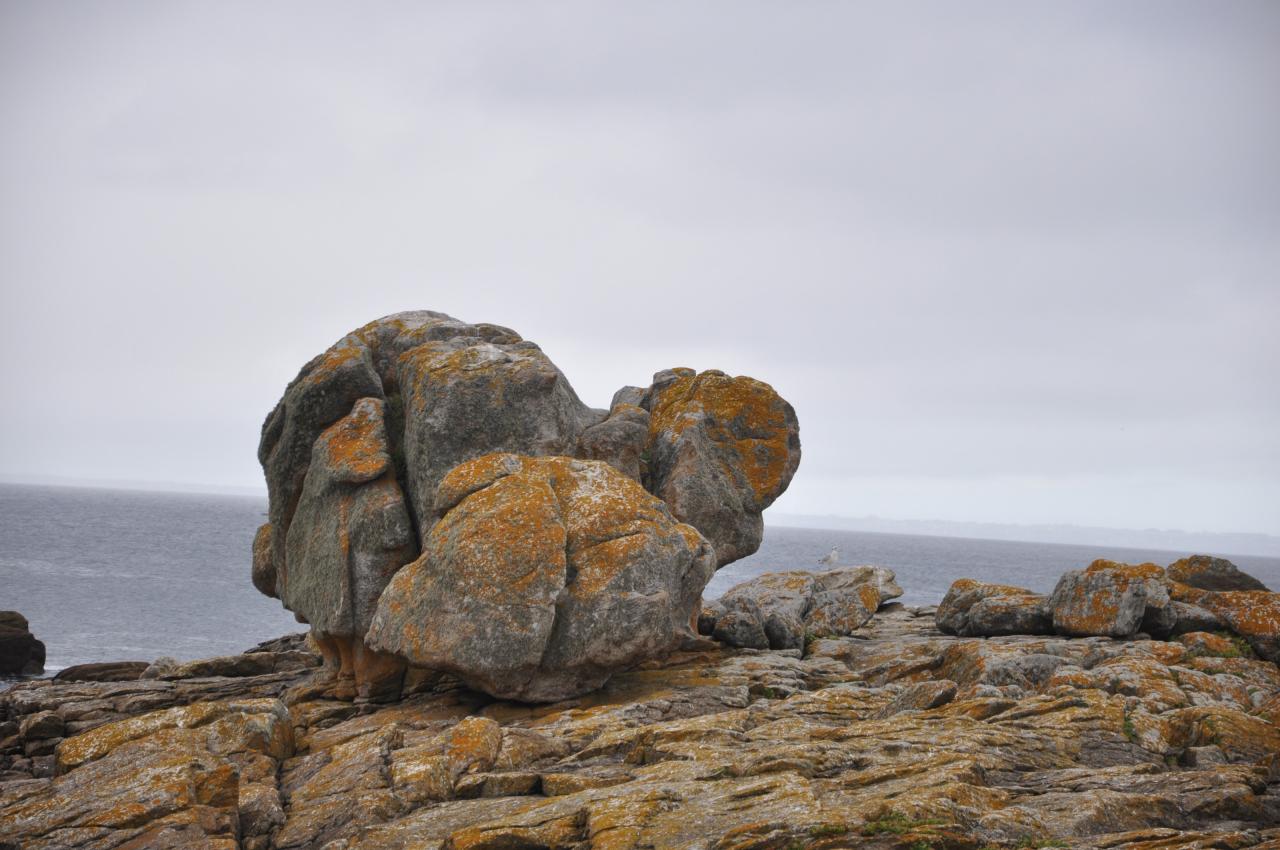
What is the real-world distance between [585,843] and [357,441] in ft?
52.4

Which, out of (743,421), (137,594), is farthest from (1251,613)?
(137,594)

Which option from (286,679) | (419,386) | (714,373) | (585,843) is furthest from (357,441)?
(585,843)

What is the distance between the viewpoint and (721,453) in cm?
3206

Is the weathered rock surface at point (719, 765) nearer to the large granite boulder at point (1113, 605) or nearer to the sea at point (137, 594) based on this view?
the large granite boulder at point (1113, 605)

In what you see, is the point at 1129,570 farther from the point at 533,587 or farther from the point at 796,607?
the point at 533,587

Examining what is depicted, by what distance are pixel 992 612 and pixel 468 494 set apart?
17.2 meters

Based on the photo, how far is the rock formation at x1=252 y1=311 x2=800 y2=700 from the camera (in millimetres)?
21094

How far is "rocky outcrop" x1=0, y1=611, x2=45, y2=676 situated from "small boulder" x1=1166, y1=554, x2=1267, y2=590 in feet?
163

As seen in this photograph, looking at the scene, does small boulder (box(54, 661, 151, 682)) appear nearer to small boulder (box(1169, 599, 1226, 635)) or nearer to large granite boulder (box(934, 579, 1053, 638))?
large granite boulder (box(934, 579, 1053, 638))

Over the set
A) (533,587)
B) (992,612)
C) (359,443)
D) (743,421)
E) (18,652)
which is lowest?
(18,652)

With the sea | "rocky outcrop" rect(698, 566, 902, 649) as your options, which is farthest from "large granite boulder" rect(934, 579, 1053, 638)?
the sea

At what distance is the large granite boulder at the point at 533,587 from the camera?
20344 millimetres

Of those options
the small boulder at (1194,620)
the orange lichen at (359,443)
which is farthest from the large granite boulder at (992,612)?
the orange lichen at (359,443)

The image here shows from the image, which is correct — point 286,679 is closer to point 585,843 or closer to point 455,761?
point 455,761
